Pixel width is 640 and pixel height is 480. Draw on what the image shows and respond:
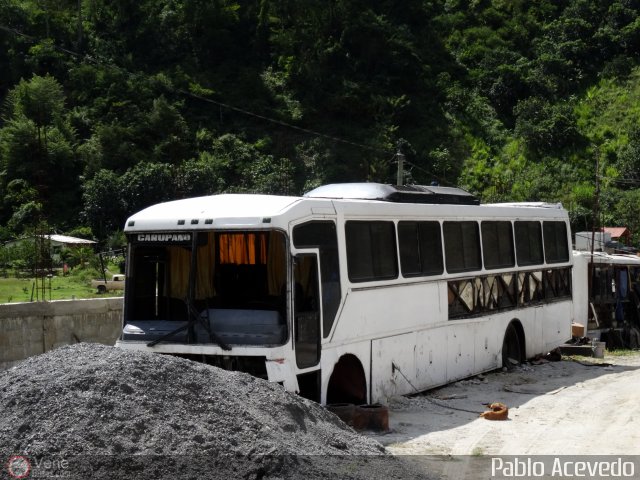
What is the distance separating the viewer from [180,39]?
7162 centimetres

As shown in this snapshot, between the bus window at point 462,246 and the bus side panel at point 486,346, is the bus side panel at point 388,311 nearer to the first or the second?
the bus window at point 462,246

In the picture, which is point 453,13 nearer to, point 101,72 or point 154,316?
point 101,72

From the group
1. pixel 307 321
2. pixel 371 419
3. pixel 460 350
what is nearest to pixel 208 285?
pixel 307 321

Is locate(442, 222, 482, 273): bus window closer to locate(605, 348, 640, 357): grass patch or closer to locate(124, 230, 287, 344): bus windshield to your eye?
locate(124, 230, 287, 344): bus windshield

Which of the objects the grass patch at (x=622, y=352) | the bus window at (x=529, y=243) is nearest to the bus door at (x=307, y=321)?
the bus window at (x=529, y=243)

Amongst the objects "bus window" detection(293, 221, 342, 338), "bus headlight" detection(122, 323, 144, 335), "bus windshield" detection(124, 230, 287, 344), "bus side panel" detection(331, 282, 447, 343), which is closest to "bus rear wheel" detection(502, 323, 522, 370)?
"bus side panel" detection(331, 282, 447, 343)

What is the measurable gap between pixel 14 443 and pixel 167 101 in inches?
2291

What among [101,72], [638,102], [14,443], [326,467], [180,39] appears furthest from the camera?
[180,39]

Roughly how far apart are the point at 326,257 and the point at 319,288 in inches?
18.0

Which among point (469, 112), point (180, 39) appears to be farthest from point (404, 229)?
point (180, 39)

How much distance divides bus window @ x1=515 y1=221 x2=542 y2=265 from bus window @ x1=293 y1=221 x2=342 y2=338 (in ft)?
20.6

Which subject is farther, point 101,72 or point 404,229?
point 101,72

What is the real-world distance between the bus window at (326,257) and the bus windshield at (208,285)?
0.33m

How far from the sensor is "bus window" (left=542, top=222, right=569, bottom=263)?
1769 centimetres
